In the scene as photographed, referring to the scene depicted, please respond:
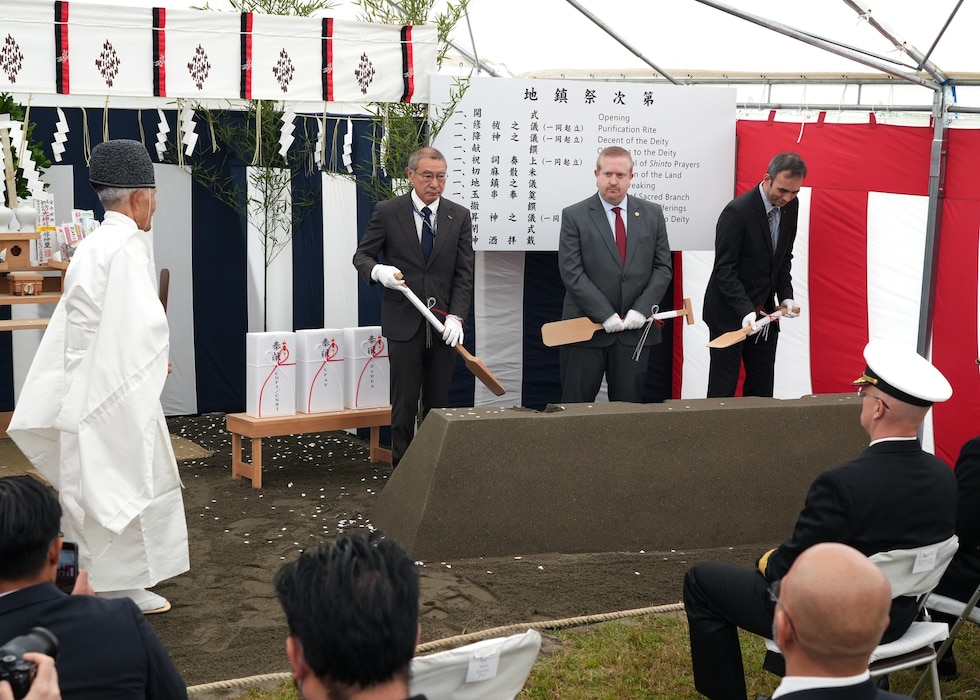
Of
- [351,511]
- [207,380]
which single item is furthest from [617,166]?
[207,380]

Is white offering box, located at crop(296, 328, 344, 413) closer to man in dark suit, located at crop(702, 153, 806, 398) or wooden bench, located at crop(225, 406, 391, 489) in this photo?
wooden bench, located at crop(225, 406, 391, 489)

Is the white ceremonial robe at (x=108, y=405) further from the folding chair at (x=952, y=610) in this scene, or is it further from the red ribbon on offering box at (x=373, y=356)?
the folding chair at (x=952, y=610)

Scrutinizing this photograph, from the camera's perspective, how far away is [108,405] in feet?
10.7

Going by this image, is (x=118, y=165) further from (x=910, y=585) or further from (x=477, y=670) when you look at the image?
(x=910, y=585)

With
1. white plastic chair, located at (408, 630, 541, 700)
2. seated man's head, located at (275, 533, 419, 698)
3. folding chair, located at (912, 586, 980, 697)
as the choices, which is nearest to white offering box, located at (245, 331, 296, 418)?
folding chair, located at (912, 586, 980, 697)

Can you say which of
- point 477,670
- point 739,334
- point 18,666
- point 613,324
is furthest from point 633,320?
point 18,666

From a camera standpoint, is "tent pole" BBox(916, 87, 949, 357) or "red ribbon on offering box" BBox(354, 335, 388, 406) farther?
"red ribbon on offering box" BBox(354, 335, 388, 406)

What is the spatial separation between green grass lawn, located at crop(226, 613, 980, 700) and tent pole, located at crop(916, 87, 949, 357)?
168cm

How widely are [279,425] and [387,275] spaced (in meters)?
0.92

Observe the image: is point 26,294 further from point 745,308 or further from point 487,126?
point 745,308

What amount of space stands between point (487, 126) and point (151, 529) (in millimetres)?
2584

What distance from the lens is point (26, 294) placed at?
4.82 meters

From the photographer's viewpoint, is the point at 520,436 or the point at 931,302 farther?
the point at 931,302

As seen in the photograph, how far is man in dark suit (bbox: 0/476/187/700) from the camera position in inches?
67.3
